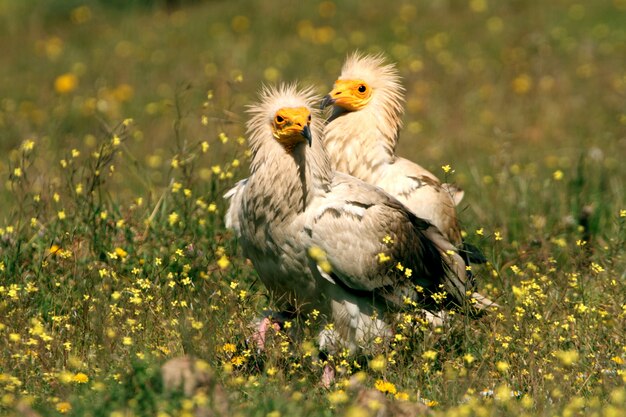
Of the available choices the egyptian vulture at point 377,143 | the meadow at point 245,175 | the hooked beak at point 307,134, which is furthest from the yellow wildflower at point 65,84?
the hooked beak at point 307,134

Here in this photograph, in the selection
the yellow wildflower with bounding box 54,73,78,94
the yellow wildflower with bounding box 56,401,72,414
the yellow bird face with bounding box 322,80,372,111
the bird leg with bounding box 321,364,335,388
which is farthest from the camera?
the yellow wildflower with bounding box 54,73,78,94

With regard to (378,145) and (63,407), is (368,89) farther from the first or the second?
(63,407)

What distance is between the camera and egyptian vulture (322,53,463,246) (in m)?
5.71

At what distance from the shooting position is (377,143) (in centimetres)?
578

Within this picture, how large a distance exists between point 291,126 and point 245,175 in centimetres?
203

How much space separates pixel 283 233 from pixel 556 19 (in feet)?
25.3

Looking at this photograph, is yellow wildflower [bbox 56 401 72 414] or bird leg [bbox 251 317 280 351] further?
bird leg [bbox 251 317 280 351]

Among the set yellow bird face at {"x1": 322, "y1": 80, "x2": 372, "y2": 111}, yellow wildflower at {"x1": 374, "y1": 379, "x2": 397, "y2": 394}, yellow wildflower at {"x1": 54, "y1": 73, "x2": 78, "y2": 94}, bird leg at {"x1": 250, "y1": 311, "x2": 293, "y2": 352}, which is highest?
yellow bird face at {"x1": 322, "y1": 80, "x2": 372, "y2": 111}

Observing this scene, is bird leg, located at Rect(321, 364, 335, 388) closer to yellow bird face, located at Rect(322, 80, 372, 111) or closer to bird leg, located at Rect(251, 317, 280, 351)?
bird leg, located at Rect(251, 317, 280, 351)

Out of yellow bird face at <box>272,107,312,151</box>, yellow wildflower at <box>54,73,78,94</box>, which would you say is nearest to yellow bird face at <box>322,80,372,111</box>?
yellow bird face at <box>272,107,312,151</box>

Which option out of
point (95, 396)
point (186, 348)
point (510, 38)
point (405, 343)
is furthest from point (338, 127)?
point (510, 38)

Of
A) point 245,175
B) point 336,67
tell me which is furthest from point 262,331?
point 336,67

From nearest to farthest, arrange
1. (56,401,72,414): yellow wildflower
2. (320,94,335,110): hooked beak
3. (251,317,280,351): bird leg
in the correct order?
1. (56,401,72,414): yellow wildflower
2. (251,317,280,351): bird leg
3. (320,94,335,110): hooked beak

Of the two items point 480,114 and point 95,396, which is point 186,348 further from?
point 480,114
